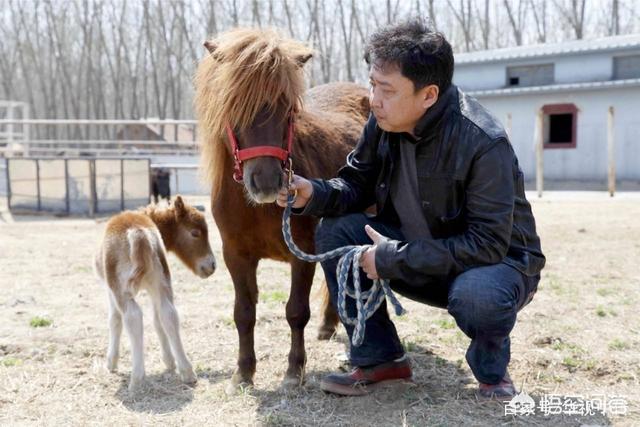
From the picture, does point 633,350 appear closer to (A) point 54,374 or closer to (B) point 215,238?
(A) point 54,374

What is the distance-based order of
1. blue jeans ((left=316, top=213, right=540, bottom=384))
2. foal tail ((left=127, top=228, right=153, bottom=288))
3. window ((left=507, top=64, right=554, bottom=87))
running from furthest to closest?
window ((left=507, top=64, right=554, bottom=87)), foal tail ((left=127, top=228, right=153, bottom=288)), blue jeans ((left=316, top=213, right=540, bottom=384))

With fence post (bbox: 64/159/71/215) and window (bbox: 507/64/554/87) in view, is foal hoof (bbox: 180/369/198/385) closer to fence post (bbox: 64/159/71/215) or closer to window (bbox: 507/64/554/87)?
fence post (bbox: 64/159/71/215)

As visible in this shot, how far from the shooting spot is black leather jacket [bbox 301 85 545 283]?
9.90 ft

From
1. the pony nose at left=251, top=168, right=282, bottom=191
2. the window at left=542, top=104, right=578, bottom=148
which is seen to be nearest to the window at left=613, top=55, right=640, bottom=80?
the window at left=542, top=104, right=578, bottom=148

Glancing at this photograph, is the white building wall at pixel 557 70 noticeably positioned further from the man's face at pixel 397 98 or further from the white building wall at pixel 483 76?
the man's face at pixel 397 98

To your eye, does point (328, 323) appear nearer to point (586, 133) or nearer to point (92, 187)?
point (92, 187)

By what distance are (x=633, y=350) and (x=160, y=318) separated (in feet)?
9.50

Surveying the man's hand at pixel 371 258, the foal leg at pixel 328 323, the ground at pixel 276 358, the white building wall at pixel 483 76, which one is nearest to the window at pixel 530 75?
the white building wall at pixel 483 76

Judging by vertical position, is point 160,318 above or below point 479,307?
below

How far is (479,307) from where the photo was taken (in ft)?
9.75

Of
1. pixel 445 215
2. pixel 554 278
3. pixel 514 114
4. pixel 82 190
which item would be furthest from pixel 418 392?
pixel 514 114

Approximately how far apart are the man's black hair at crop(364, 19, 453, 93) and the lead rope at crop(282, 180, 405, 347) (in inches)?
32.3

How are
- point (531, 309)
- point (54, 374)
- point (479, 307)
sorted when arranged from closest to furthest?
point (479, 307), point (54, 374), point (531, 309)

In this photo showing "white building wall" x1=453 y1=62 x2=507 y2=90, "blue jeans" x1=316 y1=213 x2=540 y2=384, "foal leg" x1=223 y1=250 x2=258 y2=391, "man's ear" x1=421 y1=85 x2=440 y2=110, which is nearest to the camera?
"blue jeans" x1=316 y1=213 x2=540 y2=384
